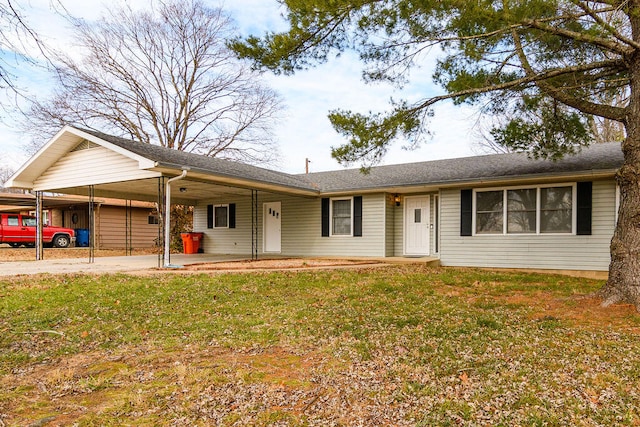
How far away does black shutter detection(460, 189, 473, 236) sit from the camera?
35.9 ft

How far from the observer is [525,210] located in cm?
1037

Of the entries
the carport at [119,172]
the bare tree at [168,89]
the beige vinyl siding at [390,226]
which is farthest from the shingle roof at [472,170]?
the bare tree at [168,89]

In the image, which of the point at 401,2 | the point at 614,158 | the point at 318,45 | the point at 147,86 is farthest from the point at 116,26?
the point at 614,158

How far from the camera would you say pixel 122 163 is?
10.1m

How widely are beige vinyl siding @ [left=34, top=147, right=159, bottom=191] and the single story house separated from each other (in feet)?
0.09

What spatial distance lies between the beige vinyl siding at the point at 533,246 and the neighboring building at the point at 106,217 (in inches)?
584

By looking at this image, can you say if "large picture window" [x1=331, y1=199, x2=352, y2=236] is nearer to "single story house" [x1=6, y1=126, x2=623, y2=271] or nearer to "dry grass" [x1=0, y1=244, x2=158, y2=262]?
"single story house" [x1=6, y1=126, x2=623, y2=271]

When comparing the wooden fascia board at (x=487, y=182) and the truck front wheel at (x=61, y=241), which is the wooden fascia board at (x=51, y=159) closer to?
the wooden fascia board at (x=487, y=182)

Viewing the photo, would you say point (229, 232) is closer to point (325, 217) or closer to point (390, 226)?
point (325, 217)

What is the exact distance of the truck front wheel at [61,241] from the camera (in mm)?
19289

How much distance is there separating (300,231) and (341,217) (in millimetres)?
1620

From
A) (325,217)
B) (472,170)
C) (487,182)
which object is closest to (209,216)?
(325,217)

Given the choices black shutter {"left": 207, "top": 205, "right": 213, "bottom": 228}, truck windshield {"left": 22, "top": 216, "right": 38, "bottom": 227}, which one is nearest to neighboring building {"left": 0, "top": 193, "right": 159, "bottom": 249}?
truck windshield {"left": 22, "top": 216, "right": 38, "bottom": 227}

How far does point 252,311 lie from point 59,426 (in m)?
3.11
